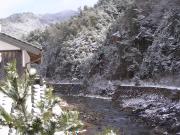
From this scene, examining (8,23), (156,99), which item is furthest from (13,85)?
(8,23)

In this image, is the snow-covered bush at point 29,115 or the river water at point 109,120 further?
the river water at point 109,120

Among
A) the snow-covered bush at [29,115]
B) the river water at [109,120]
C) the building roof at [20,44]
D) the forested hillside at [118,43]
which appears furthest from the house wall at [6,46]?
the forested hillside at [118,43]

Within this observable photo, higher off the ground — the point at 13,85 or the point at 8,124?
the point at 13,85

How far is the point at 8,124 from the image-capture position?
4.18m

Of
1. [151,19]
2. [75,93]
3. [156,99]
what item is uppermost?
[151,19]

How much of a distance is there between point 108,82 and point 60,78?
49.8ft

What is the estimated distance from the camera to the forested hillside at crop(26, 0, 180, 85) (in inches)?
1597

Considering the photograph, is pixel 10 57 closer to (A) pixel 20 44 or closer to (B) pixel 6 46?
(B) pixel 6 46

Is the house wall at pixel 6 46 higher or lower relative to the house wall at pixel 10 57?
higher

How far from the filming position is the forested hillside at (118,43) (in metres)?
40.6

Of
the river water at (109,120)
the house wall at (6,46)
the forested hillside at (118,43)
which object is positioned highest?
the house wall at (6,46)

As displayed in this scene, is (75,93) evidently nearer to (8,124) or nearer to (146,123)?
(146,123)

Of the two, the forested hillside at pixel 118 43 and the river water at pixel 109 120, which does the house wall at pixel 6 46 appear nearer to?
the river water at pixel 109 120

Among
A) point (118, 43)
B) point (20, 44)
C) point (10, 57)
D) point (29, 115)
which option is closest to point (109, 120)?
point (10, 57)
